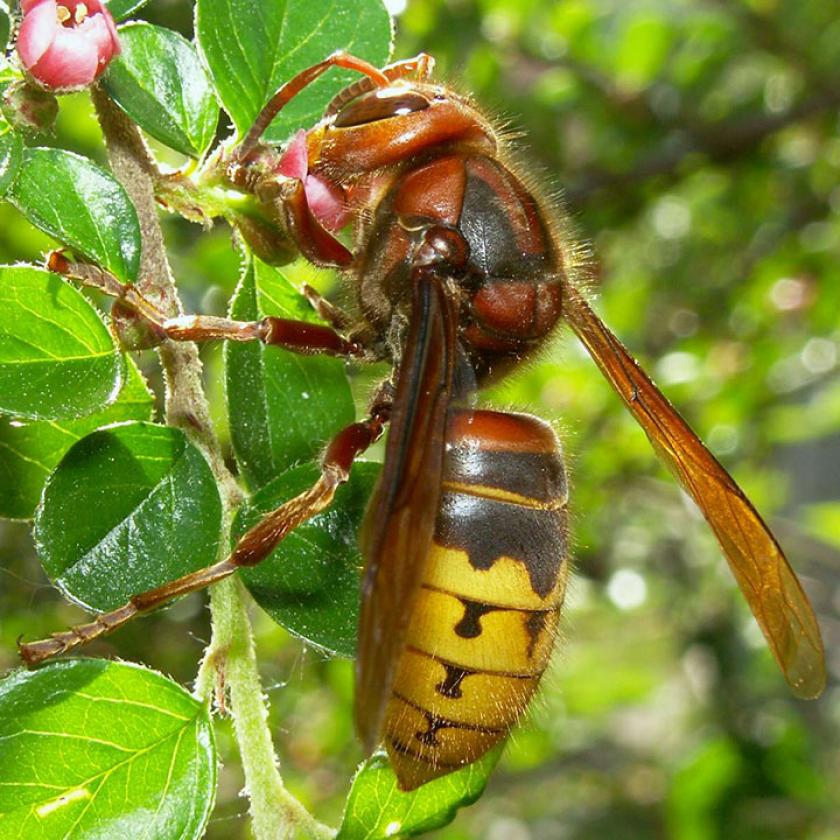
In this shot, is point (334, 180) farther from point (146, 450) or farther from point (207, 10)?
point (146, 450)

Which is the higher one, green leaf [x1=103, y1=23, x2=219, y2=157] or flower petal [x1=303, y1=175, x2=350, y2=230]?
green leaf [x1=103, y1=23, x2=219, y2=157]

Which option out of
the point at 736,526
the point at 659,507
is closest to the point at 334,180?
the point at 736,526

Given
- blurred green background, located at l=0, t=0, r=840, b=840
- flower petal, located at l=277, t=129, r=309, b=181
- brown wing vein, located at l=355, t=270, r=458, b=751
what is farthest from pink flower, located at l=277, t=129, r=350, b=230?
blurred green background, located at l=0, t=0, r=840, b=840

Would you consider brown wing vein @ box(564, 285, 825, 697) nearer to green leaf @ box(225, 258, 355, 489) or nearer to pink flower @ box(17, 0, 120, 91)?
green leaf @ box(225, 258, 355, 489)

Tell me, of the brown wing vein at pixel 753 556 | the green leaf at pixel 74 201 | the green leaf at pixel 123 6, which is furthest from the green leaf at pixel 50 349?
the brown wing vein at pixel 753 556

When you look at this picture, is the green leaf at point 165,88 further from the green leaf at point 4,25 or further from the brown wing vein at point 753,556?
the brown wing vein at point 753,556

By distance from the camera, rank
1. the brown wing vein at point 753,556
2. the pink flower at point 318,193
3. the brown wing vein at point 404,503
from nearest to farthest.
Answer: the brown wing vein at point 404,503
the pink flower at point 318,193
the brown wing vein at point 753,556
